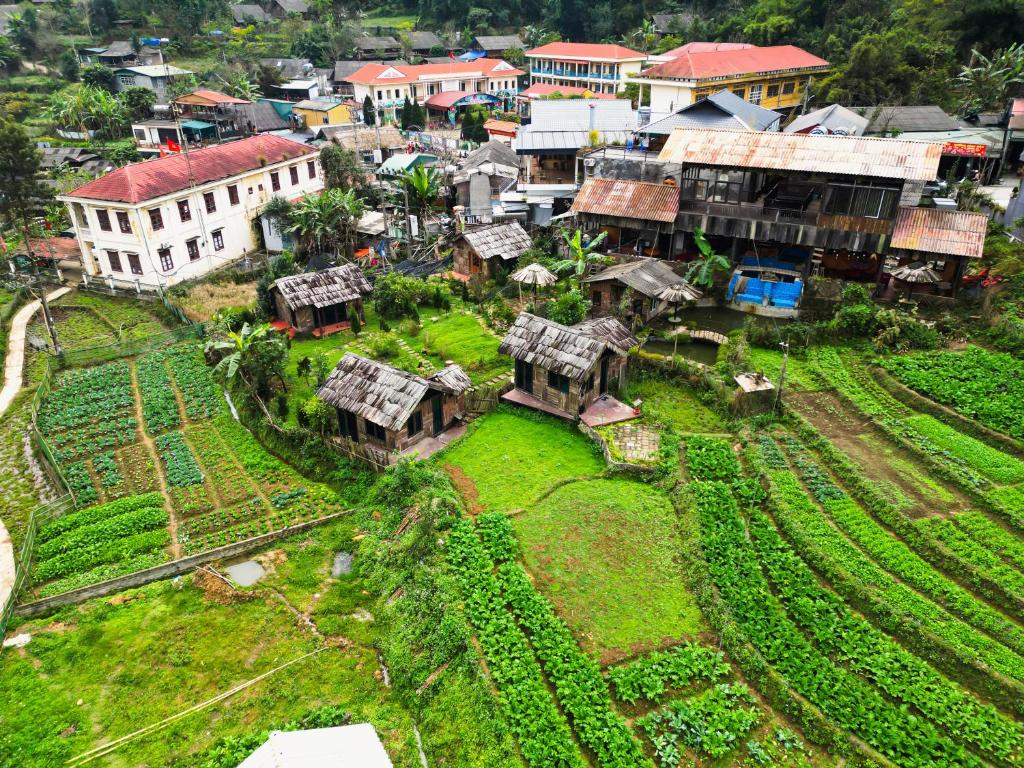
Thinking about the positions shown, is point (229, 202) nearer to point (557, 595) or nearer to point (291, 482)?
point (291, 482)

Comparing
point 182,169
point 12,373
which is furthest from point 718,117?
point 12,373

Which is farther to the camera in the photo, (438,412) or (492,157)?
(492,157)

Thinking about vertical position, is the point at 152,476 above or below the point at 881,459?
below

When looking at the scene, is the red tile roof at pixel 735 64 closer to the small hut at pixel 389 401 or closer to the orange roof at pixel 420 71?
the orange roof at pixel 420 71

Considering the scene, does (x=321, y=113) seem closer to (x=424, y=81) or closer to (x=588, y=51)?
(x=424, y=81)

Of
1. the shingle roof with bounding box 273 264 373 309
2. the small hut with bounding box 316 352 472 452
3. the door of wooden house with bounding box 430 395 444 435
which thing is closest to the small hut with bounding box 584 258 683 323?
the small hut with bounding box 316 352 472 452

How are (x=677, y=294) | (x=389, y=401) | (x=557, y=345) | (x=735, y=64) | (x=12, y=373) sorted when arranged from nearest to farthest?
(x=389, y=401), (x=557, y=345), (x=677, y=294), (x=12, y=373), (x=735, y=64)

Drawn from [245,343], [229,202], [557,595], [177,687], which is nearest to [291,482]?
[245,343]
